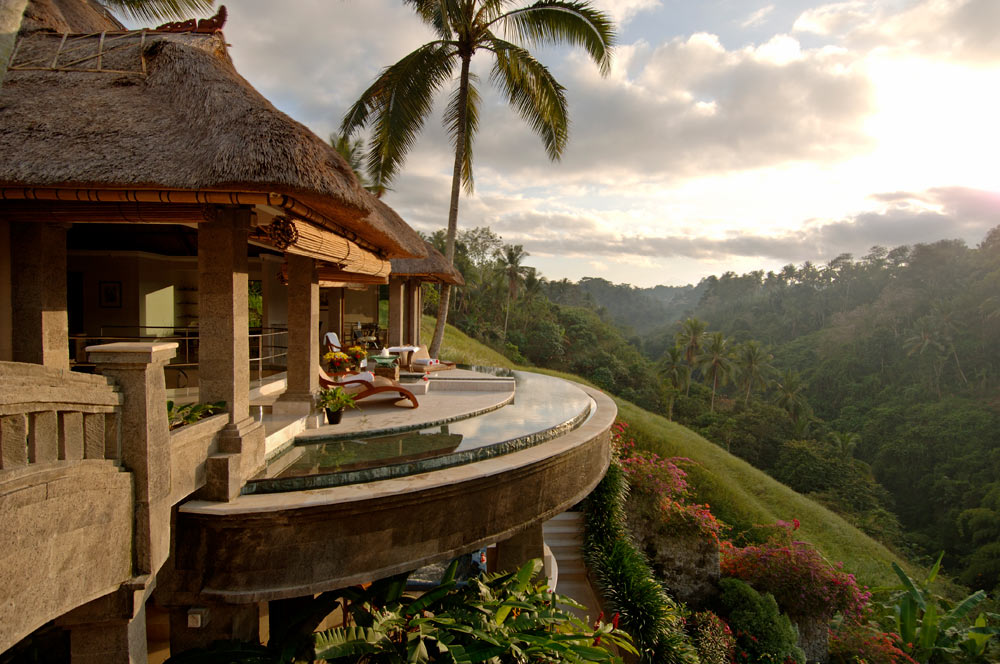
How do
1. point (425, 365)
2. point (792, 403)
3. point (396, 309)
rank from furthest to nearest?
point (792, 403)
point (396, 309)
point (425, 365)

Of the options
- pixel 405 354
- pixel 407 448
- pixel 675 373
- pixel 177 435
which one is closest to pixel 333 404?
pixel 407 448

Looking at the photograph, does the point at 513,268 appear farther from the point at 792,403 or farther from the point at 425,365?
the point at 425,365

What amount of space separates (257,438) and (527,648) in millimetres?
3125

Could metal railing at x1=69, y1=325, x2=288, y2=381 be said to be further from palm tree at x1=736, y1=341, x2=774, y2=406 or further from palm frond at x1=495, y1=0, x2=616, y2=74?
palm tree at x1=736, y1=341, x2=774, y2=406

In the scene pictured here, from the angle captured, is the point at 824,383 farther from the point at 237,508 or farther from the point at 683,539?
the point at 237,508

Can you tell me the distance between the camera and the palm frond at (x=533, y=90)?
11734mm

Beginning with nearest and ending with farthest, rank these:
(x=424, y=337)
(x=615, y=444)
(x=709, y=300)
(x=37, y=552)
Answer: (x=37, y=552) → (x=615, y=444) → (x=424, y=337) → (x=709, y=300)

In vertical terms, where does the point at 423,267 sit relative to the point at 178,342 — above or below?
above

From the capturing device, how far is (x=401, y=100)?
1175 centimetres

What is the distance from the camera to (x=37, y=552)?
2.64 meters

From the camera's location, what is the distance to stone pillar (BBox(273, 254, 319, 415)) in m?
6.43

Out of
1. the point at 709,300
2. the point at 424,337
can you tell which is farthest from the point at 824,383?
the point at 709,300

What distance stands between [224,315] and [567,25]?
33.1ft

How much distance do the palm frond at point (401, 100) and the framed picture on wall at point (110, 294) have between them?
6.00 metres
